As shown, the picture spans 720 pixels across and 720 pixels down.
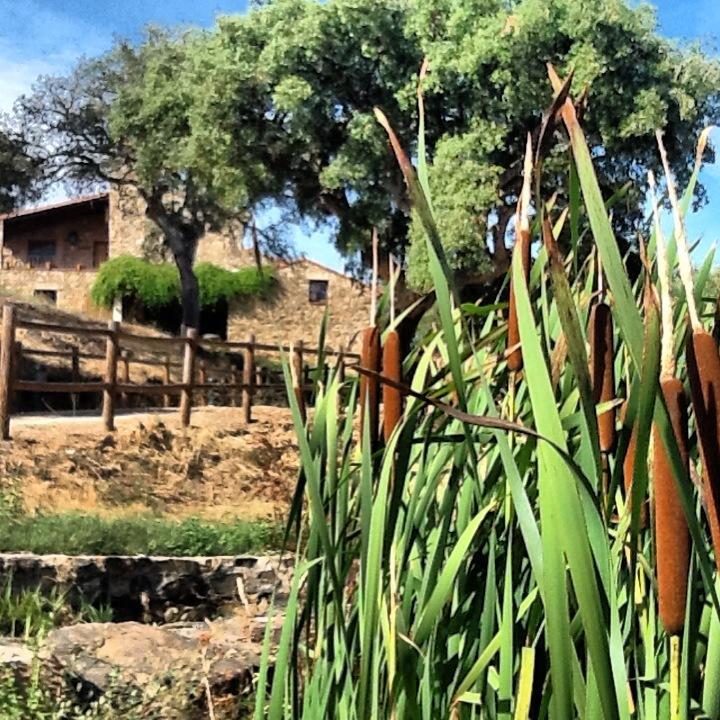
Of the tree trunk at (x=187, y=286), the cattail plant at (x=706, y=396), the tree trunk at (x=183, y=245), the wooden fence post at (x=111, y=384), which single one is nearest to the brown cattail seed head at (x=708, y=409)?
the cattail plant at (x=706, y=396)

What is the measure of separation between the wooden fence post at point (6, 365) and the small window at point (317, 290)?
1610cm

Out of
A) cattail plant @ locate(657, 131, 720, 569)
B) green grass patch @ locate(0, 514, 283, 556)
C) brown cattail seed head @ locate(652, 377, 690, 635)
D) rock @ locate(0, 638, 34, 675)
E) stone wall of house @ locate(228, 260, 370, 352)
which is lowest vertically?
rock @ locate(0, 638, 34, 675)

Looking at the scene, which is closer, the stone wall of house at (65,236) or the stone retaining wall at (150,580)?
the stone retaining wall at (150,580)

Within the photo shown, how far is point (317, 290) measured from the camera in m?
25.6

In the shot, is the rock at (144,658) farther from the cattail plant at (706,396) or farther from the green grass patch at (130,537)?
the cattail plant at (706,396)

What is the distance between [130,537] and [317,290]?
20135 millimetres

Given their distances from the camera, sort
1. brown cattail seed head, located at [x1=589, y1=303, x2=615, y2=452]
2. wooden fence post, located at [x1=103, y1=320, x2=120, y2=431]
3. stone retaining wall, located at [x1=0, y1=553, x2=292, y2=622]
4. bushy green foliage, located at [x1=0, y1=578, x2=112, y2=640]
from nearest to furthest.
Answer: brown cattail seed head, located at [x1=589, y1=303, x2=615, y2=452] → bushy green foliage, located at [x1=0, y1=578, x2=112, y2=640] → stone retaining wall, located at [x1=0, y1=553, x2=292, y2=622] → wooden fence post, located at [x1=103, y1=320, x2=120, y2=431]

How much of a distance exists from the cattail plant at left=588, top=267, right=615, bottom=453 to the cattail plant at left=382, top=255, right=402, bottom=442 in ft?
0.46

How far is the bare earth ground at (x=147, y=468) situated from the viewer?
26.5 ft

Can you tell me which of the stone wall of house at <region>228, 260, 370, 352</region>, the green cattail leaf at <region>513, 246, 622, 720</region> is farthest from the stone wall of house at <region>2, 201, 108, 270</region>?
the green cattail leaf at <region>513, 246, 622, 720</region>

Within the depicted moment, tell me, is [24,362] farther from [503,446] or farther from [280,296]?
[503,446]

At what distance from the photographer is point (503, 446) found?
0.67 metres

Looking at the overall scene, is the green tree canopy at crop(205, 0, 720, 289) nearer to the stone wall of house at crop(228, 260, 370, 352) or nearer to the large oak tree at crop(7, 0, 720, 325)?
the large oak tree at crop(7, 0, 720, 325)

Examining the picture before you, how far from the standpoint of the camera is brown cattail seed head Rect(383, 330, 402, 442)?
81 cm
